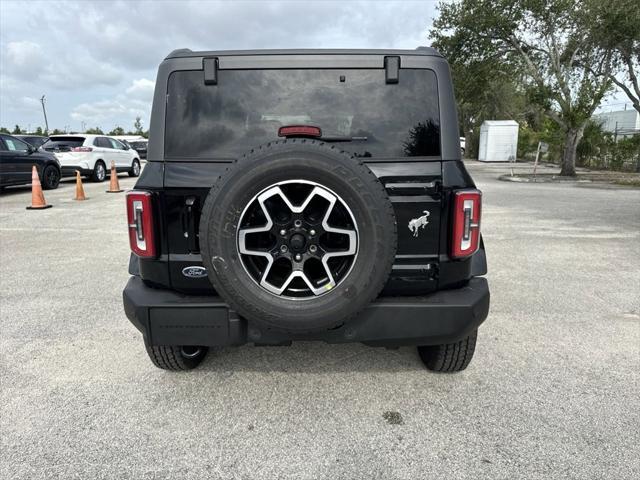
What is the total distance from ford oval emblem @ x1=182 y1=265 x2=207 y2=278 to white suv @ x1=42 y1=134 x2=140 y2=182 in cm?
1549

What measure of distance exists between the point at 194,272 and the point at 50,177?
1380cm

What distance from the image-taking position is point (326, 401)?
2.71m

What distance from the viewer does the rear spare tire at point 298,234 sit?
215 centimetres

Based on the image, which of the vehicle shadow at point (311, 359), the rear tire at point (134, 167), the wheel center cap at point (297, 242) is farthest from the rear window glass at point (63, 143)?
the wheel center cap at point (297, 242)

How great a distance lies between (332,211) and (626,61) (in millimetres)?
21723

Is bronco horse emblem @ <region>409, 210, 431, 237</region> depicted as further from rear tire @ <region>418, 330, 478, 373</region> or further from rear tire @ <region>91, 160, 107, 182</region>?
rear tire @ <region>91, 160, 107, 182</region>

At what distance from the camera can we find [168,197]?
247 centimetres

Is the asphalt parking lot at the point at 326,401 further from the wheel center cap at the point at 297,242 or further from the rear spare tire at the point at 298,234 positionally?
the wheel center cap at the point at 297,242

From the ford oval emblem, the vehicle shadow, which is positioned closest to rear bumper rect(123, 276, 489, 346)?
A: the ford oval emblem

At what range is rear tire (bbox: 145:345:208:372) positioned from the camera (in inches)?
114

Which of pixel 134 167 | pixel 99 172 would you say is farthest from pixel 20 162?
pixel 134 167

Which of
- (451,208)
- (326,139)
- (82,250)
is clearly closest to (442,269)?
(451,208)

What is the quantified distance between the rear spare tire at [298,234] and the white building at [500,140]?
111 feet

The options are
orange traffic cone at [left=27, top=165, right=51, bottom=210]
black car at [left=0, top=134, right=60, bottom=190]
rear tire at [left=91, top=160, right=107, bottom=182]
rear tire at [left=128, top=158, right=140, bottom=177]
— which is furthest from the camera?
rear tire at [left=128, top=158, right=140, bottom=177]
